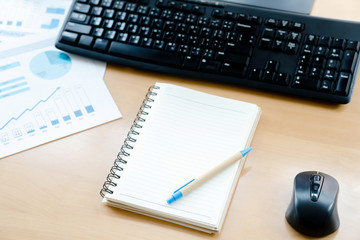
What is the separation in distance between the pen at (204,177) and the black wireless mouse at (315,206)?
100 mm

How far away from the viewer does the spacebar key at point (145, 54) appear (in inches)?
32.3

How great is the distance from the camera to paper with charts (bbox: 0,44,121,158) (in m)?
0.79

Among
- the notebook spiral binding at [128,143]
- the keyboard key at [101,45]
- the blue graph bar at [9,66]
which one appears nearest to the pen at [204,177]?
the notebook spiral binding at [128,143]

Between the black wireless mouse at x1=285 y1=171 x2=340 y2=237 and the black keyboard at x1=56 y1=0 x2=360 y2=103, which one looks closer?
the black wireless mouse at x1=285 y1=171 x2=340 y2=237

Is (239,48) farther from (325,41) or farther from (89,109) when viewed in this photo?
(89,109)

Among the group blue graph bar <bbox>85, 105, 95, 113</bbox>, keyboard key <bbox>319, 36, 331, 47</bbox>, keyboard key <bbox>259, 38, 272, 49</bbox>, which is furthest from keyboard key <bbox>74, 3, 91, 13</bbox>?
keyboard key <bbox>319, 36, 331, 47</bbox>

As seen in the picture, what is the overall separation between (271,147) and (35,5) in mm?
596

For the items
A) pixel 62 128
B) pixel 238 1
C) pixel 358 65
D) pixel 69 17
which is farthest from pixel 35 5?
pixel 358 65

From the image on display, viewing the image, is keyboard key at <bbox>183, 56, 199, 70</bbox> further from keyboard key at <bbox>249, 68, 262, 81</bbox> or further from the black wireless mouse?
the black wireless mouse

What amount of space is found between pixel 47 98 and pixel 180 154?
29 cm

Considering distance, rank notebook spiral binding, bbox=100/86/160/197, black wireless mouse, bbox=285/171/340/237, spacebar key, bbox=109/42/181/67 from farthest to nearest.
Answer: spacebar key, bbox=109/42/181/67 < notebook spiral binding, bbox=100/86/160/197 < black wireless mouse, bbox=285/171/340/237

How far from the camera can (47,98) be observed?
0.83m

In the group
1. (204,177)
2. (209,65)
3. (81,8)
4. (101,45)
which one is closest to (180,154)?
(204,177)

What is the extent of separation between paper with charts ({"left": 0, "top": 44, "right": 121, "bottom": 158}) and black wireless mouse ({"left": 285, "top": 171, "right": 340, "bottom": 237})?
346 millimetres
